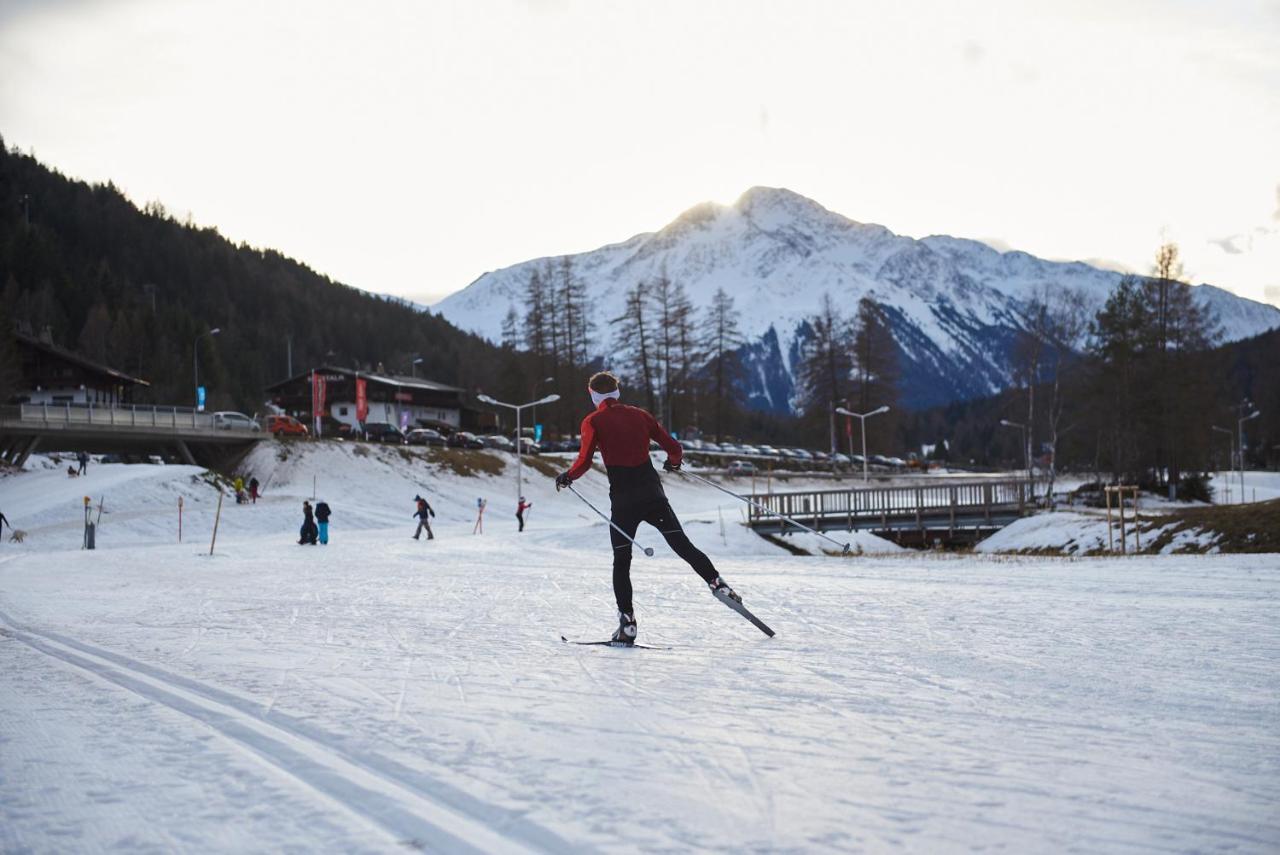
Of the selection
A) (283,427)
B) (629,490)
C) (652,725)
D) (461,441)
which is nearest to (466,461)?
(461,441)

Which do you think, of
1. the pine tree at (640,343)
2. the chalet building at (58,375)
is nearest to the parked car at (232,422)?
the chalet building at (58,375)

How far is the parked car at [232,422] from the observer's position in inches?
2121

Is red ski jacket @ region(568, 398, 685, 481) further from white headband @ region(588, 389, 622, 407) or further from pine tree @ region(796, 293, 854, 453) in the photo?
pine tree @ region(796, 293, 854, 453)

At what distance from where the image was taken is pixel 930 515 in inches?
1294

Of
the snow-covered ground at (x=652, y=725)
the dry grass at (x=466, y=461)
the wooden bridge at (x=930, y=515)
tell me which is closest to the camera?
the snow-covered ground at (x=652, y=725)

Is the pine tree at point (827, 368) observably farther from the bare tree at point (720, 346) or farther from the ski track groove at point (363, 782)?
the ski track groove at point (363, 782)

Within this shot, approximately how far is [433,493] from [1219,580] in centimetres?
4615

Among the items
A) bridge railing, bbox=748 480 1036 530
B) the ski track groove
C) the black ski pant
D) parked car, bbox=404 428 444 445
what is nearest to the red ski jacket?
the black ski pant

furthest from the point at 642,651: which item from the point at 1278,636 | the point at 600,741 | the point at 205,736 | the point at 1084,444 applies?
the point at 1084,444

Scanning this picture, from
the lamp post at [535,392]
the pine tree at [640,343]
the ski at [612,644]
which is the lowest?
the ski at [612,644]

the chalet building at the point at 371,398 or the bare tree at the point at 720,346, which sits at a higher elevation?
the bare tree at the point at 720,346

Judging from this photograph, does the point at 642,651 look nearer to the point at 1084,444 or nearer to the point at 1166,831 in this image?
the point at 1166,831

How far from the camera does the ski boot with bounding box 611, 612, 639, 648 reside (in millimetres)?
7277

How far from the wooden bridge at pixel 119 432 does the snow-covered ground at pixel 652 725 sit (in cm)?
4056
